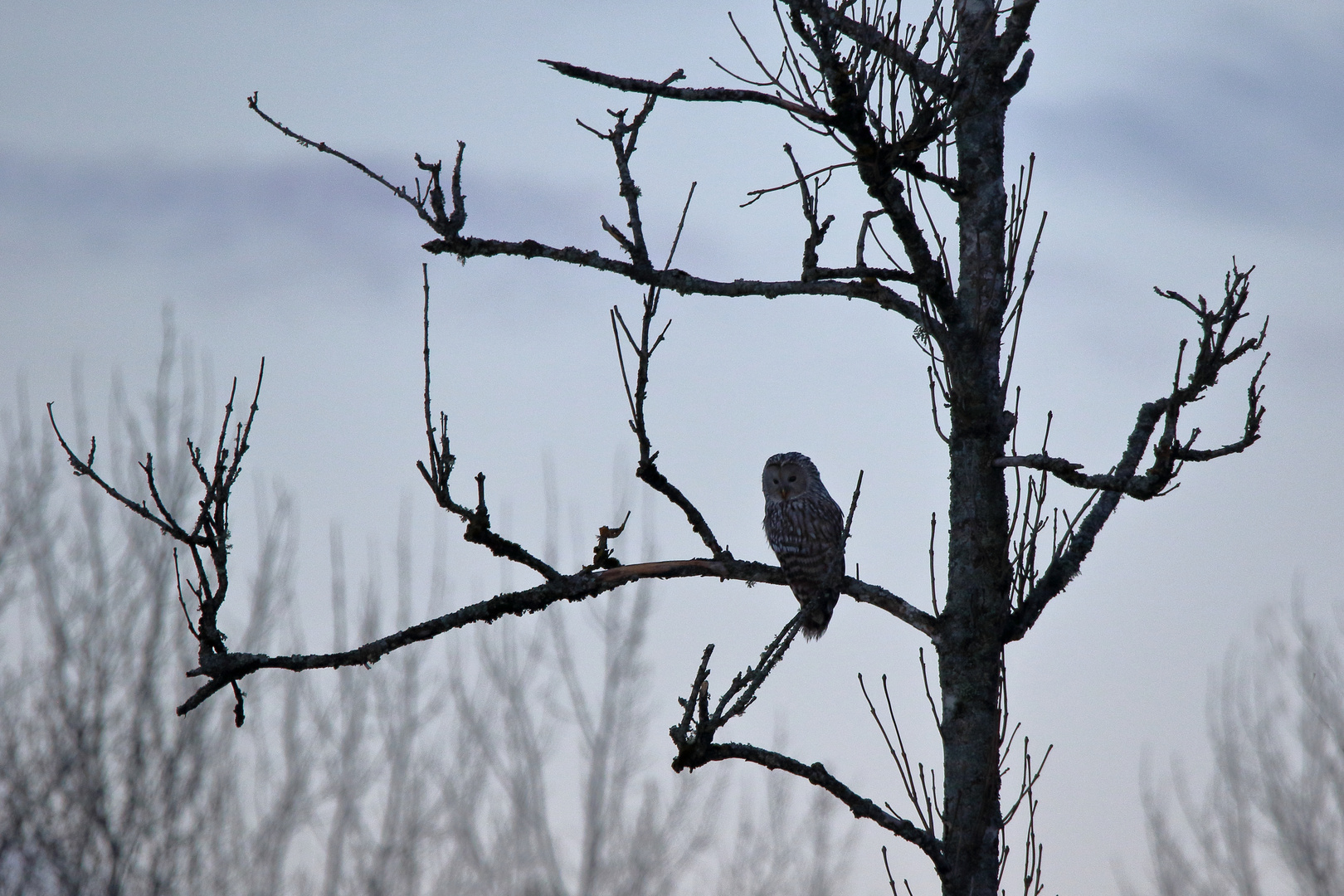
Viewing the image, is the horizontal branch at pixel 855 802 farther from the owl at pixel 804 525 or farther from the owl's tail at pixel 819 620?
the owl's tail at pixel 819 620

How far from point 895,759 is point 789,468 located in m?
4.04

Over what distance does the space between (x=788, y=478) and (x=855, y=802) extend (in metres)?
4.15

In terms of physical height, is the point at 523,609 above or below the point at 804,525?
below

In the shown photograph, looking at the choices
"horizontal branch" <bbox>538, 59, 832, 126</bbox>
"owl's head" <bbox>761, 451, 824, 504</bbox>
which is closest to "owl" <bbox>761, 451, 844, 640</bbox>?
"owl's head" <bbox>761, 451, 824, 504</bbox>

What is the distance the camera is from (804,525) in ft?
26.2

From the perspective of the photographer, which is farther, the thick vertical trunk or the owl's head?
the owl's head

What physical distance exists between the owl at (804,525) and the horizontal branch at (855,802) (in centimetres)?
230

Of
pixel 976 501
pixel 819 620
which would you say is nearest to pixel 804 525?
pixel 819 620

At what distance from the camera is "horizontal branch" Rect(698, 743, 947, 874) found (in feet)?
15.1

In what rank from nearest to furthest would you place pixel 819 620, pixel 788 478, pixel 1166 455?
1. pixel 1166 455
2. pixel 819 620
3. pixel 788 478

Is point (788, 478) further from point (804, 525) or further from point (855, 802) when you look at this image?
point (855, 802)

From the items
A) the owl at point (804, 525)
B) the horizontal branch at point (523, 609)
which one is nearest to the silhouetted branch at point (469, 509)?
the horizontal branch at point (523, 609)

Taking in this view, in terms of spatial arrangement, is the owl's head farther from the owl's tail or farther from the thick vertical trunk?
the thick vertical trunk

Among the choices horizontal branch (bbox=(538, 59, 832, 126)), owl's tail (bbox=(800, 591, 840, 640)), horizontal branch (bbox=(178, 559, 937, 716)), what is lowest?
horizontal branch (bbox=(178, 559, 937, 716))
